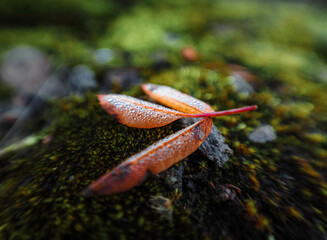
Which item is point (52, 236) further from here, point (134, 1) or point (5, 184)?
point (134, 1)

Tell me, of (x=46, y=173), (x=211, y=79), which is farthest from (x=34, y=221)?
(x=211, y=79)

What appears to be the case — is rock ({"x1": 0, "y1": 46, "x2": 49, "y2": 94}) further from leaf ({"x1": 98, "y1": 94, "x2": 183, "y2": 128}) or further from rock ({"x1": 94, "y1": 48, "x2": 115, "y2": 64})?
leaf ({"x1": 98, "y1": 94, "x2": 183, "y2": 128})

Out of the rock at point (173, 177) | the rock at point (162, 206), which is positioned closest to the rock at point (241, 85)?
the rock at point (173, 177)

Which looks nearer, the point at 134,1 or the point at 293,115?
the point at 293,115

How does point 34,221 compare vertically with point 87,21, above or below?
below

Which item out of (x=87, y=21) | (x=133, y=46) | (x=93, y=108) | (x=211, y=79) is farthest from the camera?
(x=87, y=21)

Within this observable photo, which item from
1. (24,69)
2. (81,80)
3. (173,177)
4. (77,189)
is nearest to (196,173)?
(173,177)

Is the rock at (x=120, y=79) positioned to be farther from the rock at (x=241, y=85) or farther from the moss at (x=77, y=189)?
the rock at (x=241, y=85)
